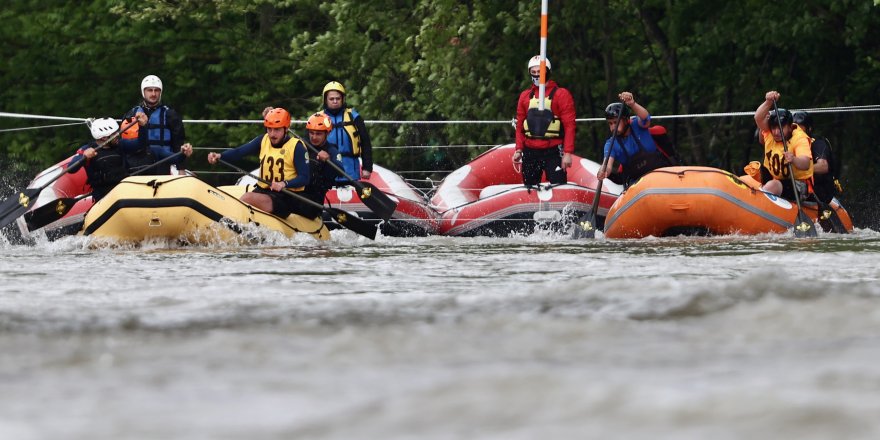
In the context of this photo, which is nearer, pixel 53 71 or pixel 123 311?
pixel 123 311

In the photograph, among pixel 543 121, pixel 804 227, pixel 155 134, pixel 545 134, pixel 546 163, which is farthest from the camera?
pixel 546 163

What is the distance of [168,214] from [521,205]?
3.66 m

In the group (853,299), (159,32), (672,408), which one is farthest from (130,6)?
(672,408)

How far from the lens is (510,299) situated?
219 inches

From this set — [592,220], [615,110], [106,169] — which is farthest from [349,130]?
[615,110]

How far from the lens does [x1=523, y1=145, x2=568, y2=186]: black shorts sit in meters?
13.6

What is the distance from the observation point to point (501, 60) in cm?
1723

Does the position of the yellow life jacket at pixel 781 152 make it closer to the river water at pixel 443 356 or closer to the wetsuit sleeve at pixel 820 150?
the wetsuit sleeve at pixel 820 150

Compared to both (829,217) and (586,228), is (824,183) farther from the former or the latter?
(586,228)

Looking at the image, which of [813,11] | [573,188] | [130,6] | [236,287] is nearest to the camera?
[236,287]

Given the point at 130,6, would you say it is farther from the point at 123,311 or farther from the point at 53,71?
the point at 123,311

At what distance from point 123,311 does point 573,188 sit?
8.59m

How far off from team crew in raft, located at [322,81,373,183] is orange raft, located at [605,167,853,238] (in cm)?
252

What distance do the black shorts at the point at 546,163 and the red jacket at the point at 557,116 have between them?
0.07 metres
